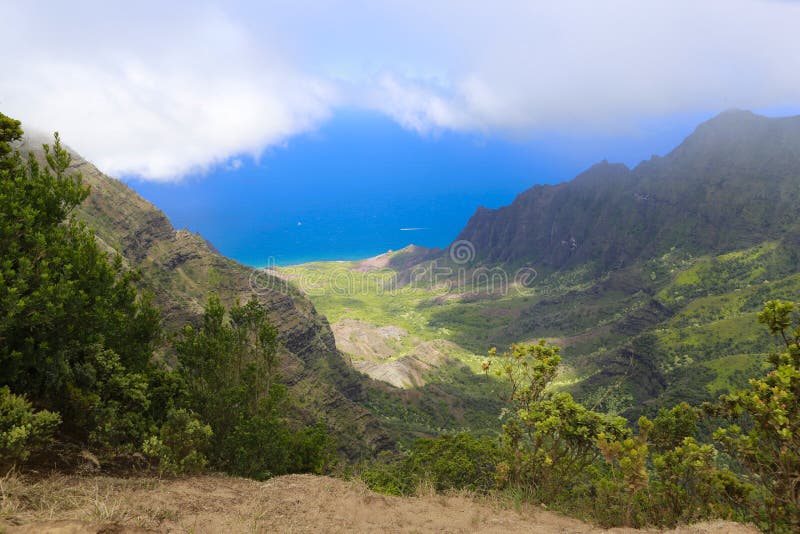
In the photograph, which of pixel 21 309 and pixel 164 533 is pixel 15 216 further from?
pixel 164 533

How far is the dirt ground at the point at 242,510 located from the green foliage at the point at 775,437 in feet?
5.41

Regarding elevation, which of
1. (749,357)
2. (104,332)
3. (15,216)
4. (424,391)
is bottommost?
(424,391)

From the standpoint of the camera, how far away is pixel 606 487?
60.8ft

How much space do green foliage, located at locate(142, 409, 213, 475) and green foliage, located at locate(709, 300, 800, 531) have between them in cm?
1764

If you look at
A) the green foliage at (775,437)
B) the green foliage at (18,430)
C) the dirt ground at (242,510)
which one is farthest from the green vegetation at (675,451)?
the green foliage at (18,430)

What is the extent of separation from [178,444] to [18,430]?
19.4 ft

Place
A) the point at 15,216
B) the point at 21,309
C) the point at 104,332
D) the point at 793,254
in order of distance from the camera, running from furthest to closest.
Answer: the point at 793,254 → the point at 104,332 → the point at 15,216 → the point at 21,309

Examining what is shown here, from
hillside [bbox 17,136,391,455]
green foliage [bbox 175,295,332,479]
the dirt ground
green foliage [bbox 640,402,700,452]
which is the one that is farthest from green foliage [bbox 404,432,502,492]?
hillside [bbox 17,136,391,455]

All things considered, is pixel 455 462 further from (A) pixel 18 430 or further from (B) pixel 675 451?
(A) pixel 18 430

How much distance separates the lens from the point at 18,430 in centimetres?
1012

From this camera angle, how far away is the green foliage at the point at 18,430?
10117 millimetres

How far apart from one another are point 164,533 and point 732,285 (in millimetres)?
222610

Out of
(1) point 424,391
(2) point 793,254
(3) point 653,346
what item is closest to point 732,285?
(2) point 793,254

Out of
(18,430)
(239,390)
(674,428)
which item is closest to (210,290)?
(239,390)
